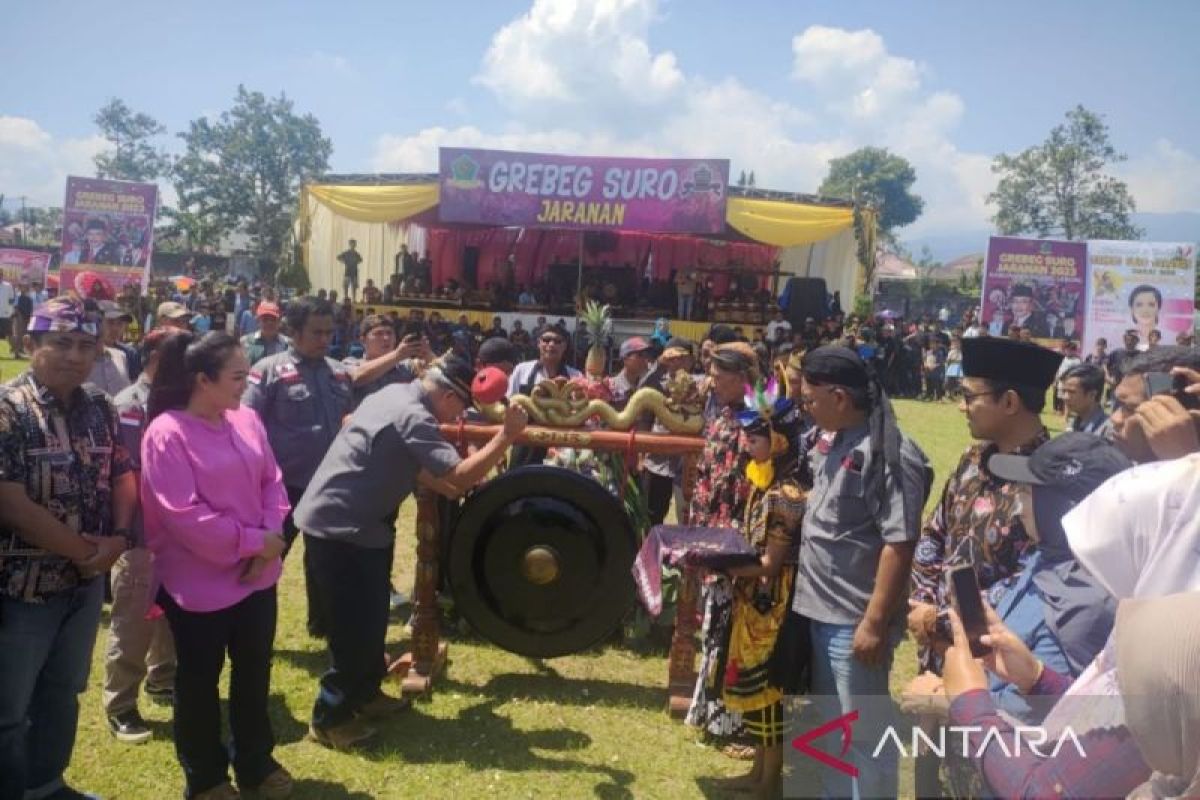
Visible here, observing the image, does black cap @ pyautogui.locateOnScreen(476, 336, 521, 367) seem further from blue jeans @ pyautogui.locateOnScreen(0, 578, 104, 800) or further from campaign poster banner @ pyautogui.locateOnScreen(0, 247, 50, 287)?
campaign poster banner @ pyautogui.locateOnScreen(0, 247, 50, 287)

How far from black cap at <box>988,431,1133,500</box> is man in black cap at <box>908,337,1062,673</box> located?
18 cm

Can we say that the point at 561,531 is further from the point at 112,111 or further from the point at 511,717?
the point at 112,111

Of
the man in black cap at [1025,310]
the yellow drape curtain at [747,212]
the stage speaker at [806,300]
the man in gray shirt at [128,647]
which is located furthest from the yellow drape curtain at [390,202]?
the man in black cap at [1025,310]

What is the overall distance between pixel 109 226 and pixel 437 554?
16.3m

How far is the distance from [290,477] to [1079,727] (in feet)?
12.0

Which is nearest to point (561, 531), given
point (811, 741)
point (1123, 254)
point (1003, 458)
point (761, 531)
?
point (761, 531)

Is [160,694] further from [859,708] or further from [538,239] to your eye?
[538,239]

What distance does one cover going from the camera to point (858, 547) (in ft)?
8.29

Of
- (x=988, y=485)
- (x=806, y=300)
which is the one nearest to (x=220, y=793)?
(x=988, y=485)

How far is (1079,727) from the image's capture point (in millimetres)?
1412

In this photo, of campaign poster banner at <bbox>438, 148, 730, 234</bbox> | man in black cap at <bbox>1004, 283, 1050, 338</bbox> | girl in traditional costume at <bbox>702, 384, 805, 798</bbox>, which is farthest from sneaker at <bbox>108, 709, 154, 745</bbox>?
man in black cap at <bbox>1004, 283, 1050, 338</bbox>

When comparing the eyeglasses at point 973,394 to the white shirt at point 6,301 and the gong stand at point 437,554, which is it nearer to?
the gong stand at point 437,554

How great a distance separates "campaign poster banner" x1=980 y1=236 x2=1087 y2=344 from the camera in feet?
61.2

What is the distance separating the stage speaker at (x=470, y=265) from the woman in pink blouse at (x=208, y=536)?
59.1ft
